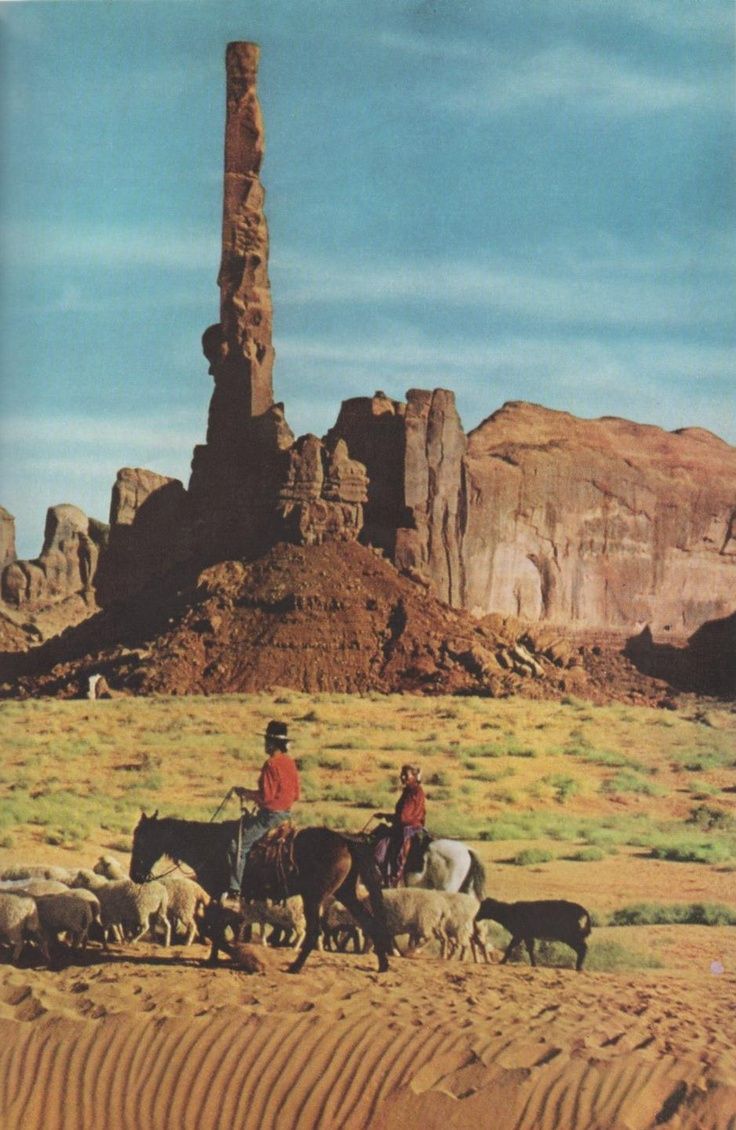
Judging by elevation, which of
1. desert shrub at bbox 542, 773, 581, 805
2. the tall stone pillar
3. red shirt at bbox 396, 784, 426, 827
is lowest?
desert shrub at bbox 542, 773, 581, 805

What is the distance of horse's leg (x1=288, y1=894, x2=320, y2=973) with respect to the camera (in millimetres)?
16484

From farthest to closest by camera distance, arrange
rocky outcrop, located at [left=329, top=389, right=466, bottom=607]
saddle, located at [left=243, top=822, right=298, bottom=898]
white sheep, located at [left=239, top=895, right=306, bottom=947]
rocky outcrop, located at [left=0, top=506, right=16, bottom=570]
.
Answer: rocky outcrop, located at [left=0, top=506, right=16, bottom=570]
rocky outcrop, located at [left=329, top=389, right=466, bottom=607]
white sheep, located at [left=239, top=895, right=306, bottom=947]
saddle, located at [left=243, top=822, right=298, bottom=898]

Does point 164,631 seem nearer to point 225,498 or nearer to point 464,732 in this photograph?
point 225,498

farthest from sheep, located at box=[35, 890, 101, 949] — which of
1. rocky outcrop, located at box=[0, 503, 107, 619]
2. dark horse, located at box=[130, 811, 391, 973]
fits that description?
rocky outcrop, located at box=[0, 503, 107, 619]

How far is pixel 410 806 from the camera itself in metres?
17.7

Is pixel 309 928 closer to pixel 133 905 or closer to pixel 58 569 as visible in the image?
pixel 133 905

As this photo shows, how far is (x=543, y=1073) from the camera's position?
14383mm

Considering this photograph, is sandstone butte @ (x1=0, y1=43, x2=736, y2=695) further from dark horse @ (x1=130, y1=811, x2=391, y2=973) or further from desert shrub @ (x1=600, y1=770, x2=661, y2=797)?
dark horse @ (x1=130, y1=811, x2=391, y2=973)

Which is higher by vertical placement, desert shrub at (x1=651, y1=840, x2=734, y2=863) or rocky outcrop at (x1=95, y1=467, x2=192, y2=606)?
rocky outcrop at (x1=95, y1=467, x2=192, y2=606)

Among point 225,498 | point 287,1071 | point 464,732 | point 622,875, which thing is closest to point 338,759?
point 464,732

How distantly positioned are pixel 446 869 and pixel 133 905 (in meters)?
3.34

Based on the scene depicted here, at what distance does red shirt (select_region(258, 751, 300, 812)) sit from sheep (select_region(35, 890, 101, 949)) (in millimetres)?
2247

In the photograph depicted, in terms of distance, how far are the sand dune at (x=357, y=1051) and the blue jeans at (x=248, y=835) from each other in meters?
1.00

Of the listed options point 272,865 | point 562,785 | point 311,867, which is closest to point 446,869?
point 311,867
